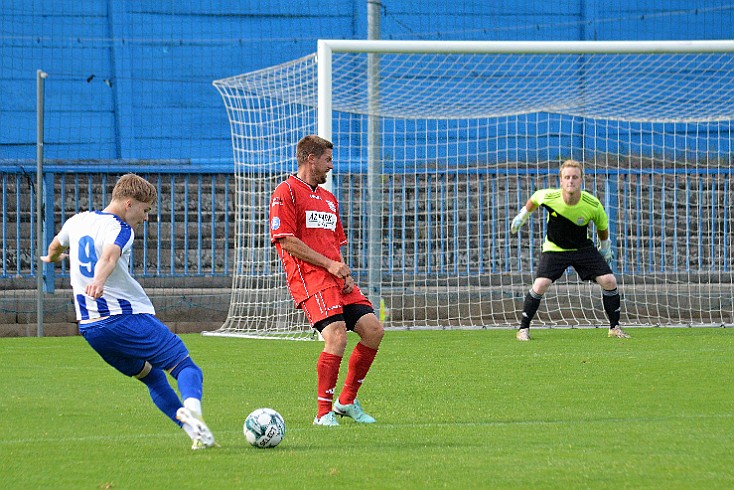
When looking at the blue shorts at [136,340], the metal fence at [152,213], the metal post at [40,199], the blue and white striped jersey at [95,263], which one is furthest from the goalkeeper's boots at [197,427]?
the metal fence at [152,213]

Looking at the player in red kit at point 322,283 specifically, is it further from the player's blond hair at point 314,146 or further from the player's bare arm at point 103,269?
the player's bare arm at point 103,269

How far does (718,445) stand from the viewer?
5.63 meters

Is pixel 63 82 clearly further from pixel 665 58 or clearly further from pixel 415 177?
pixel 665 58

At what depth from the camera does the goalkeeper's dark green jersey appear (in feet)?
39.4

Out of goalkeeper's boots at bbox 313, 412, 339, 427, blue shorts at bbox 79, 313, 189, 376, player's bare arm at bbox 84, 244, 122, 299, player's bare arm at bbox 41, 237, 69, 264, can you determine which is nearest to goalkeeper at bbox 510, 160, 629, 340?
goalkeeper's boots at bbox 313, 412, 339, 427

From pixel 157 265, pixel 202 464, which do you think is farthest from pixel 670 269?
pixel 202 464

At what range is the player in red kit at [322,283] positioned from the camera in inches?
262

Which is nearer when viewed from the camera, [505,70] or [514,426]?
[514,426]

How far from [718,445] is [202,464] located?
233 cm

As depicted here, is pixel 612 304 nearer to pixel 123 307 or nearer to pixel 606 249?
pixel 606 249

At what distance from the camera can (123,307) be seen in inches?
233

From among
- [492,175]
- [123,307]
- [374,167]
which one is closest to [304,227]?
[123,307]

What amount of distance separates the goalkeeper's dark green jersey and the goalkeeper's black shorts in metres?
0.05

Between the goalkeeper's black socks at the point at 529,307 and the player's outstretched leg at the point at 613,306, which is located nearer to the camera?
the goalkeeper's black socks at the point at 529,307
